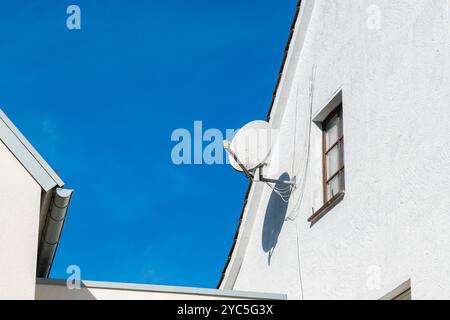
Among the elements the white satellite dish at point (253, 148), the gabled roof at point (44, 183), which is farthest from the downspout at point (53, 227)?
the white satellite dish at point (253, 148)

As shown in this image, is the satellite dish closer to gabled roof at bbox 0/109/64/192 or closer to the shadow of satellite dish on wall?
the shadow of satellite dish on wall

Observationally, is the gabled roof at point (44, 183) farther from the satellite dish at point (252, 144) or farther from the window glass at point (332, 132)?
the window glass at point (332, 132)

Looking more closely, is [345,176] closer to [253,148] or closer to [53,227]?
[253,148]

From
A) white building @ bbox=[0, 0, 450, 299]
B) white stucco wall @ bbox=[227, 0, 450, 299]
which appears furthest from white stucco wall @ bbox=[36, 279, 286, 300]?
white stucco wall @ bbox=[227, 0, 450, 299]

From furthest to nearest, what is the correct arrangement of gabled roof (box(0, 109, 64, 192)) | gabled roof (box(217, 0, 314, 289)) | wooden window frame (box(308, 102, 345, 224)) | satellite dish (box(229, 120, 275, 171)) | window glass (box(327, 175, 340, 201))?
1. gabled roof (box(217, 0, 314, 289))
2. satellite dish (box(229, 120, 275, 171))
3. window glass (box(327, 175, 340, 201))
4. wooden window frame (box(308, 102, 345, 224))
5. gabled roof (box(0, 109, 64, 192))

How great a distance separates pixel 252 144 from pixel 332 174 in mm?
1420

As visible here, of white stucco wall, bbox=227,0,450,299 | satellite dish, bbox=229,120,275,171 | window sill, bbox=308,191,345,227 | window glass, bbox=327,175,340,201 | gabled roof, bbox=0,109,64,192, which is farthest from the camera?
satellite dish, bbox=229,120,275,171

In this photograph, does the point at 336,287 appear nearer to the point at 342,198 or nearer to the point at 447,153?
the point at 342,198

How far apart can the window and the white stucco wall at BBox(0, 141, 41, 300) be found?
3.88 metres

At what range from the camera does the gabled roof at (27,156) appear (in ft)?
32.8

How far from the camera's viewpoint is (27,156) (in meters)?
10.2

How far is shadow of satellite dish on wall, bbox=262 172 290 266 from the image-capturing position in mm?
13695

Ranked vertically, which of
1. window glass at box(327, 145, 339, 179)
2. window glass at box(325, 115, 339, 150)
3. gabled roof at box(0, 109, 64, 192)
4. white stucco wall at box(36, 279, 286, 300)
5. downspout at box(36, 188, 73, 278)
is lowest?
white stucco wall at box(36, 279, 286, 300)
